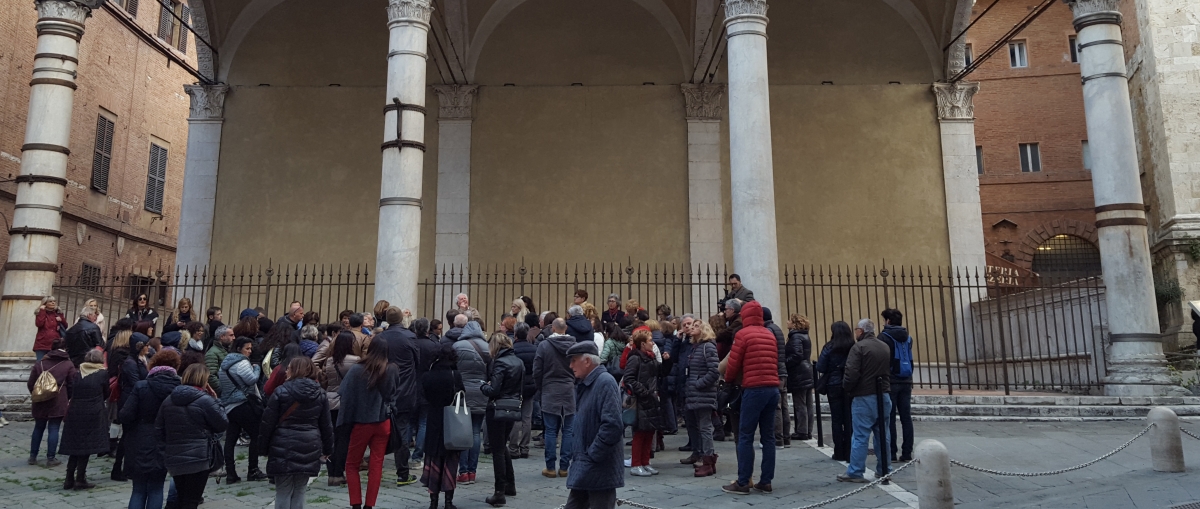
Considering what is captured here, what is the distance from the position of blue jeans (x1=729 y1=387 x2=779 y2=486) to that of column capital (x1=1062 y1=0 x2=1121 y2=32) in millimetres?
8706

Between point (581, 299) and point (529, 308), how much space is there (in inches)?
23.9

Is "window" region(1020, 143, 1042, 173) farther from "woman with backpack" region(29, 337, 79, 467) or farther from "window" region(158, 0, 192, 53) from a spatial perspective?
"woman with backpack" region(29, 337, 79, 467)

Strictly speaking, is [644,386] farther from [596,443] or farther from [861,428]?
[596,443]

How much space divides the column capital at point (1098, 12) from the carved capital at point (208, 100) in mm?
14854

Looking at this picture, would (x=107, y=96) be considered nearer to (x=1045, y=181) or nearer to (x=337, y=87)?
(x=337, y=87)

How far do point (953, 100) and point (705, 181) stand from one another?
5200 mm

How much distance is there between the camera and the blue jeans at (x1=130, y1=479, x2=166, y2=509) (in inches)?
207

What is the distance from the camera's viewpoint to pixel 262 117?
54.2 feet

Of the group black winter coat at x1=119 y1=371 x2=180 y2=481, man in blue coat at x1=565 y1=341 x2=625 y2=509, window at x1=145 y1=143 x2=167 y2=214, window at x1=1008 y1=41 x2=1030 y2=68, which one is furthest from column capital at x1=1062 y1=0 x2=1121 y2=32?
window at x1=145 y1=143 x2=167 y2=214

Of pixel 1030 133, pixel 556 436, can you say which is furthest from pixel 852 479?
pixel 1030 133

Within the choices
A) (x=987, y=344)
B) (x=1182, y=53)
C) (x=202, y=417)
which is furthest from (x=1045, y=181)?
(x=202, y=417)

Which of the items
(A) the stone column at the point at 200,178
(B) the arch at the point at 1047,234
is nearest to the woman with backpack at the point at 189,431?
(A) the stone column at the point at 200,178

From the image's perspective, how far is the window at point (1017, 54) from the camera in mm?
24297

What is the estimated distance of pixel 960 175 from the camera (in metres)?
16.2
